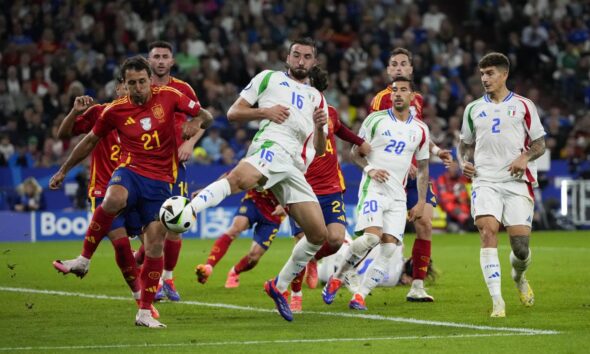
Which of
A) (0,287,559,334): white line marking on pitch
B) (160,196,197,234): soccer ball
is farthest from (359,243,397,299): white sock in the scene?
(160,196,197,234): soccer ball

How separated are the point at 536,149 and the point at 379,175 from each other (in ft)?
5.66

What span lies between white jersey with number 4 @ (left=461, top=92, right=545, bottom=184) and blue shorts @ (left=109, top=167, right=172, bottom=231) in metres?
3.12

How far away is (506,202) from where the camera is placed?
1120 cm

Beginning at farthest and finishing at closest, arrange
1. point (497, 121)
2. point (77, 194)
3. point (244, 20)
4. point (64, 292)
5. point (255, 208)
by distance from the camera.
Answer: point (244, 20) → point (77, 194) → point (255, 208) → point (64, 292) → point (497, 121)

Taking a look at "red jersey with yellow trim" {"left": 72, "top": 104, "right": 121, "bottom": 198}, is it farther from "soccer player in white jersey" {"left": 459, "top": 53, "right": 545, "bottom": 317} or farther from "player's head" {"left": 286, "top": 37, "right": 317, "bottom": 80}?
"soccer player in white jersey" {"left": 459, "top": 53, "right": 545, "bottom": 317}

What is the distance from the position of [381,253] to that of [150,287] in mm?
2775

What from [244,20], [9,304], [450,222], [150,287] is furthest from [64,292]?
[244,20]

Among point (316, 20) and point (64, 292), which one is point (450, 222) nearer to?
point (316, 20)

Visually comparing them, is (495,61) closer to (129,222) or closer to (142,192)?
(142,192)

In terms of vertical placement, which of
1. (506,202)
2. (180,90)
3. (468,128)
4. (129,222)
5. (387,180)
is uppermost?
(180,90)

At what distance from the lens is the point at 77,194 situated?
24281 millimetres

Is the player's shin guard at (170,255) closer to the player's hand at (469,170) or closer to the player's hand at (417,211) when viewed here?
the player's hand at (417,211)

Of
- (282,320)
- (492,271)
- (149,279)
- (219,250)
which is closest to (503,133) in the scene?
(492,271)

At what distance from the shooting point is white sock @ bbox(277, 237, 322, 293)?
10.7 metres
